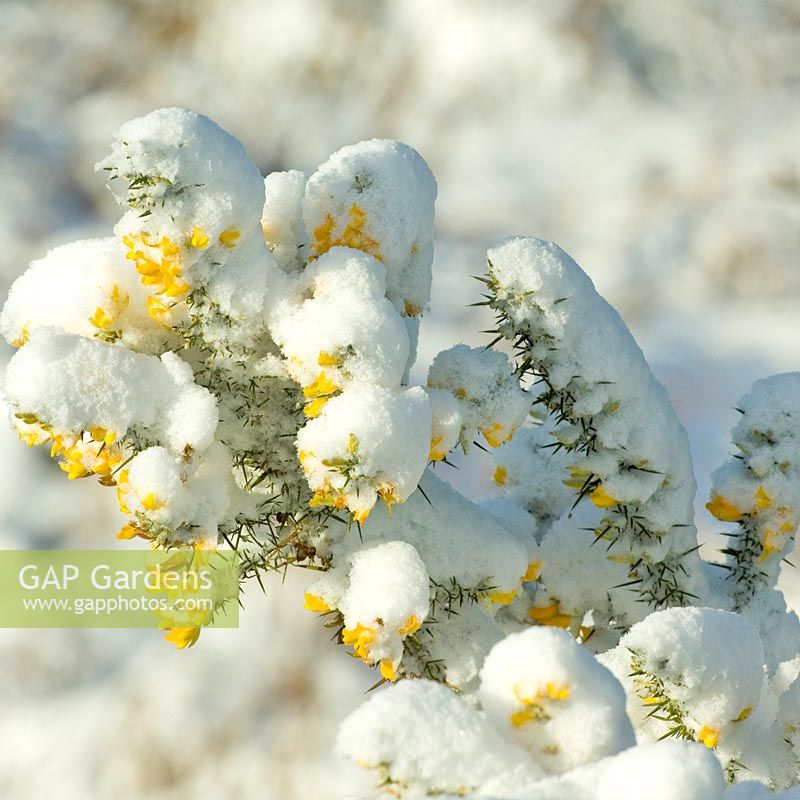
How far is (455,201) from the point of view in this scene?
9.41ft

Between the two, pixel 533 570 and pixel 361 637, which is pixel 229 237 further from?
pixel 533 570

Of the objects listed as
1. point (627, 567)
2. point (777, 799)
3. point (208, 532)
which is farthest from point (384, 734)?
point (627, 567)

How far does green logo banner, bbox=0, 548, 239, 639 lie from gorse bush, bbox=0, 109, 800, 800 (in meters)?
0.02

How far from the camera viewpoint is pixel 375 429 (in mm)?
733

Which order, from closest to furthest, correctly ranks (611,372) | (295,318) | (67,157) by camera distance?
(295,318) → (611,372) → (67,157)

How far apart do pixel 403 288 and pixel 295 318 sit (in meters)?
0.13

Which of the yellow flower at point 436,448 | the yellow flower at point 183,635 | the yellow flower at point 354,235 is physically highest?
the yellow flower at point 354,235

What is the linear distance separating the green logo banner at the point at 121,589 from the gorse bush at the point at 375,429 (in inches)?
0.9

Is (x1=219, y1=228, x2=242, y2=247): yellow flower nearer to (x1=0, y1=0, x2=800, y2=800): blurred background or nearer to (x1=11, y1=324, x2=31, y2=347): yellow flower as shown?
(x1=11, y1=324, x2=31, y2=347): yellow flower

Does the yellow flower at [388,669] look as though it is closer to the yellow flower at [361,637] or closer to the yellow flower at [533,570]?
the yellow flower at [361,637]

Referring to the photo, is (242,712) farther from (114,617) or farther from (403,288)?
(403,288)

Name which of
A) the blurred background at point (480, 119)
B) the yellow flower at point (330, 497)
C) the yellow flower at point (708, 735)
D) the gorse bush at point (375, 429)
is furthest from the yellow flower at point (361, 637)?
the blurred background at point (480, 119)

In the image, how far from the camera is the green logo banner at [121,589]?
34.6 inches

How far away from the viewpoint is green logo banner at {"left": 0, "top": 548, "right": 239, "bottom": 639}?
0.88 metres
